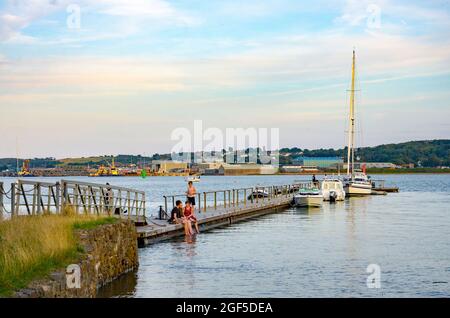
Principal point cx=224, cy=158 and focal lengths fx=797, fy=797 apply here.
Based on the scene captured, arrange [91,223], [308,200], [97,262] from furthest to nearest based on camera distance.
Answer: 1. [308,200]
2. [91,223]
3. [97,262]

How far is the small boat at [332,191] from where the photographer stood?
253 ft

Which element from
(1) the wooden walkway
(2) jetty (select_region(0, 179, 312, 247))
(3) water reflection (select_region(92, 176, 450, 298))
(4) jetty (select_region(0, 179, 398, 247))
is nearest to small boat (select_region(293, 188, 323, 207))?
(1) the wooden walkway

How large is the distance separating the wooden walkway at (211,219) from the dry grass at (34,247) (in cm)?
1000

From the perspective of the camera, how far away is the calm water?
21.8 m

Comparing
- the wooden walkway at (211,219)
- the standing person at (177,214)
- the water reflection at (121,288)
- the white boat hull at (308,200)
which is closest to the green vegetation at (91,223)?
the water reflection at (121,288)

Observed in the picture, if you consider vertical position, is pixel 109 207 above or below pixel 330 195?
above

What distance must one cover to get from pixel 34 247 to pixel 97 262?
3.17 meters

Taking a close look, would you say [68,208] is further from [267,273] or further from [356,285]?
[356,285]

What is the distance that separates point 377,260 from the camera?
29.2 meters

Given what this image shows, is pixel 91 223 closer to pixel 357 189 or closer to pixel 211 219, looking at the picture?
pixel 211 219

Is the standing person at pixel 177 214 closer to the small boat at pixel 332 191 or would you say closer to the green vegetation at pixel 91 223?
the green vegetation at pixel 91 223

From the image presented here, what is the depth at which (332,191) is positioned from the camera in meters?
77.2

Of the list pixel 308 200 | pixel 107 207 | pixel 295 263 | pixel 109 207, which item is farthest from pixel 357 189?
pixel 295 263

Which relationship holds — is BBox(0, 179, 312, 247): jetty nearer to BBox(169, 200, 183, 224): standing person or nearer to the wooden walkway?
the wooden walkway
